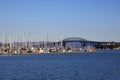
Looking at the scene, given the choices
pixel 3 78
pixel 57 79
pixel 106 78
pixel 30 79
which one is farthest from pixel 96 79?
pixel 3 78

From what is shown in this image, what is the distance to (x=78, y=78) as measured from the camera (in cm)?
5566

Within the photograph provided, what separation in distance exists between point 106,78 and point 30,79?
9.81 m

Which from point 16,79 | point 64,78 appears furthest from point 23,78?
point 64,78

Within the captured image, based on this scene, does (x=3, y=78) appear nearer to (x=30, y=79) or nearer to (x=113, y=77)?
(x=30, y=79)

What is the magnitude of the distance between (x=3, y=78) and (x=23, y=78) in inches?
105

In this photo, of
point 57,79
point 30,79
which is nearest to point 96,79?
point 57,79

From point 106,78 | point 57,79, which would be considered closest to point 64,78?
point 57,79

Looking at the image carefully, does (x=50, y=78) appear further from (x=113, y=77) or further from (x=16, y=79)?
(x=113, y=77)

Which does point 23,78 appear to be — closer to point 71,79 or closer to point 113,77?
point 71,79

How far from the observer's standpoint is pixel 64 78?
5556 cm

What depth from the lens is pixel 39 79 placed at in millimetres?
54594

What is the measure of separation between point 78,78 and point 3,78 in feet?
32.7

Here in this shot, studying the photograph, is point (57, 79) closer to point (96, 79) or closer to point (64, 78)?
point (64, 78)

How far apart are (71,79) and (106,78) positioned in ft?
14.9
